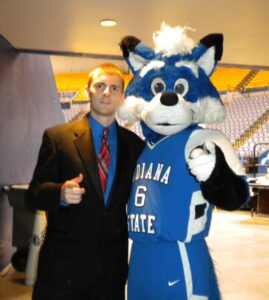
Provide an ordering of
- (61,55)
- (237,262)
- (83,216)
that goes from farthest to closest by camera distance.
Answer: (237,262), (61,55), (83,216)

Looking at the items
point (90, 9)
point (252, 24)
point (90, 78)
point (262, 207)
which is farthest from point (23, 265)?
point (262, 207)

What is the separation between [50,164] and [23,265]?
2.88 meters

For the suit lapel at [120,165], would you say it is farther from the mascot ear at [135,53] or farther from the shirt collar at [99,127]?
the mascot ear at [135,53]

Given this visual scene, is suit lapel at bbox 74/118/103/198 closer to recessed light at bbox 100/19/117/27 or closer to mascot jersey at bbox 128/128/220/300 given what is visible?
mascot jersey at bbox 128/128/220/300

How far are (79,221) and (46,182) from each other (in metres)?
0.23

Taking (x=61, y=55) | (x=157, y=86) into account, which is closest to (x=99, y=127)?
(x=157, y=86)

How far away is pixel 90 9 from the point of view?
3.47 m

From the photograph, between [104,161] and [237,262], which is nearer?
[104,161]

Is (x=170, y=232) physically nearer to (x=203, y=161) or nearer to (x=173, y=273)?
(x=173, y=273)

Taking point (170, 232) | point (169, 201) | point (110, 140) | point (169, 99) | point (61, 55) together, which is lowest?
point (170, 232)

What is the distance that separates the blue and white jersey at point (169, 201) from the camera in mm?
1737

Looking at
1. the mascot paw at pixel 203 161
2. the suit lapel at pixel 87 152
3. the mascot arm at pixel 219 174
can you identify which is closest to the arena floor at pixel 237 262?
the mascot arm at pixel 219 174

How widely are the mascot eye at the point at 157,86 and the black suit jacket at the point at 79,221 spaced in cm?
38

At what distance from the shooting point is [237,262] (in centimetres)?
518
